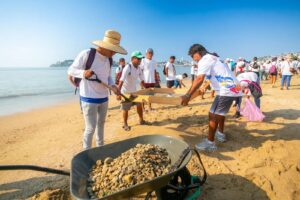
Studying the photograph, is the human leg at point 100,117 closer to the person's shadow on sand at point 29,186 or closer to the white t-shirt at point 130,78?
the person's shadow on sand at point 29,186

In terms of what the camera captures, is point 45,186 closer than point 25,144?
Yes

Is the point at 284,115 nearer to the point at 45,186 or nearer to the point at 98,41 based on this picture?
the point at 98,41

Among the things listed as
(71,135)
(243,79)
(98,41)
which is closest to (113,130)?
(71,135)

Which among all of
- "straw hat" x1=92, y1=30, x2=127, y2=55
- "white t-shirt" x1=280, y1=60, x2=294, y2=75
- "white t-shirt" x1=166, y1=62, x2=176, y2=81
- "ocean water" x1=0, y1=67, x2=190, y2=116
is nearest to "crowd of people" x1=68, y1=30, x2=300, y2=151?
"straw hat" x1=92, y1=30, x2=127, y2=55

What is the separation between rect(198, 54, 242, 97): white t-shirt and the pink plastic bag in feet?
6.98

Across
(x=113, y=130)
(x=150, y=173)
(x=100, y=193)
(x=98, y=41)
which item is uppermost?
(x=98, y=41)

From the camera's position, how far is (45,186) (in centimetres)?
354

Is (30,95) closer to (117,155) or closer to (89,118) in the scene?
(89,118)

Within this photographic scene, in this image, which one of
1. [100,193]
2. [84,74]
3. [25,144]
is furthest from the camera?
[25,144]

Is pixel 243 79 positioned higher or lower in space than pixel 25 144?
higher

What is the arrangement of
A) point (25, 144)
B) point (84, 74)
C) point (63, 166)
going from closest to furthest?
1. point (84, 74)
2. point (63, 166)
3. point (25, 144)

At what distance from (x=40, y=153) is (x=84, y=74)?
283 cm

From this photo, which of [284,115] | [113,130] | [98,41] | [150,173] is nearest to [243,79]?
[284,115]

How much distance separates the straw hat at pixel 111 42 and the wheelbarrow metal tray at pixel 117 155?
4.69 feet
